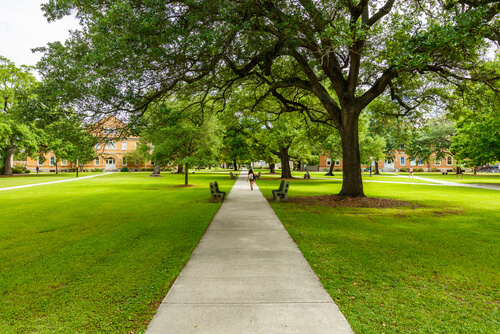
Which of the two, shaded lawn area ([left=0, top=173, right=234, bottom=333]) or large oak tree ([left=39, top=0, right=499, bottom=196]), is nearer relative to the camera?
shaded lawn area ([left=0, top=173, right=234, bottom=333])

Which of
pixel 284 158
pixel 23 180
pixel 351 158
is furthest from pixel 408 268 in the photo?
pixel 23 180

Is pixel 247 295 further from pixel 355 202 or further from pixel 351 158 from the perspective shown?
pixel 351 158

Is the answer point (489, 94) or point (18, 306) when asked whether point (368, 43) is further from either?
point (18, 306)

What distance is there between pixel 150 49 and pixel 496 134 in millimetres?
29018

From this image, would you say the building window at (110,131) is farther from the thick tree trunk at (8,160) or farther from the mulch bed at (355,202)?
the thick tree trunk at (8,160)

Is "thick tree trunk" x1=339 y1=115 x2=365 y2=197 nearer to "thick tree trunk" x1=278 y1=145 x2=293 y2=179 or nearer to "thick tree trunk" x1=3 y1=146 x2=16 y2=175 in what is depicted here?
"thick tree trunk" x1=278 y1=145 x2=293 y2=179

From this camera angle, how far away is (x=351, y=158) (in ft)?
41.0

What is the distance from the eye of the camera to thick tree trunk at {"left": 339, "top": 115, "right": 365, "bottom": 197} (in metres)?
12.4

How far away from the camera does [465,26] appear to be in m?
6.00

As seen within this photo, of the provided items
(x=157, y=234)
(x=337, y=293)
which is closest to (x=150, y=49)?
(x=157, y=234)

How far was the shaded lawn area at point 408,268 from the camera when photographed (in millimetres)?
3170

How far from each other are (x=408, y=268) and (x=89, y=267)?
228 inches

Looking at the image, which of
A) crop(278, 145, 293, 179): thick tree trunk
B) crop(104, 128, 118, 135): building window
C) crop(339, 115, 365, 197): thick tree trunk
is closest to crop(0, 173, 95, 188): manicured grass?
crop(104, 128, 118, 135): building window

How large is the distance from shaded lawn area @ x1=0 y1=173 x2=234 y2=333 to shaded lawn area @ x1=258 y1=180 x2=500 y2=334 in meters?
2.67
